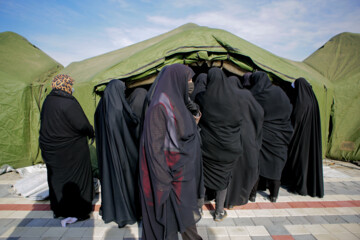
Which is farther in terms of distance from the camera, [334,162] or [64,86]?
[334,162]

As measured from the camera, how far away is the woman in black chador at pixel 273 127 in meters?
2.98

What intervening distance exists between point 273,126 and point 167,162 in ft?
6.49

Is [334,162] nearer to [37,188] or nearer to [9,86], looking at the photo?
[37,188]

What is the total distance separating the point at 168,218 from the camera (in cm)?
168

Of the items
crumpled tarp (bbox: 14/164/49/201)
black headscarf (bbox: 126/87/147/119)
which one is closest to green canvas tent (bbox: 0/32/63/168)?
crumpled tarp (bbox: 14/164/49/201)

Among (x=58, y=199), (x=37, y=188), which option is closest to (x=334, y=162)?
(x=58, y=199)

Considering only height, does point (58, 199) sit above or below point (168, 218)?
below

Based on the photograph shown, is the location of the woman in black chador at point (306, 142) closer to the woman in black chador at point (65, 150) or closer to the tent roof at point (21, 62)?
the woman in black chador at point (65, 150)

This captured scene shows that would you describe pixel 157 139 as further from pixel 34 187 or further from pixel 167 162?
pixel 34 187

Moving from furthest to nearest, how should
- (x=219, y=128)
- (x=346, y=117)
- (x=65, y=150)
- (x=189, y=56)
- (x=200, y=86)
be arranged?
(x=346, y=117) → (x=189, y=56) → (x=200, y=86) → (x=65, y=150) → (x=219, y=128)

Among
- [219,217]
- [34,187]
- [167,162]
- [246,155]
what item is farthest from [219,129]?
[34,187]

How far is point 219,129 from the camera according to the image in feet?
7.99

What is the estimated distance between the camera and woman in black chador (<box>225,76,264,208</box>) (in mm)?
2727

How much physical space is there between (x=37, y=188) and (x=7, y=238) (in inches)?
42.7
